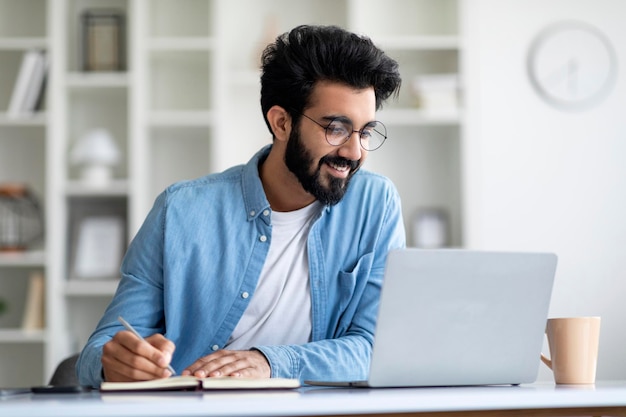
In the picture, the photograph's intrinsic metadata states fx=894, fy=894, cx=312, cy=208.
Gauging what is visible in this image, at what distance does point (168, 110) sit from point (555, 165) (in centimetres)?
171

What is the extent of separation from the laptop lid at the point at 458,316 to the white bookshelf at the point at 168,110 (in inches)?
97.7

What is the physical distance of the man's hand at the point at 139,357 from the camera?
4.31 ft

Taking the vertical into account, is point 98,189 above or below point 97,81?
below

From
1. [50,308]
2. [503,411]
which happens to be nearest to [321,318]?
[503,411]

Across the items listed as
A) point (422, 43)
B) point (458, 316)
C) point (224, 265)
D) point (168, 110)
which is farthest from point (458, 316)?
point (168, 110)

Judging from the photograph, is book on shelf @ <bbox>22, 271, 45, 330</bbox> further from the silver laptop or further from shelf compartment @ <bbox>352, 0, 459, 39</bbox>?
the silver laptop

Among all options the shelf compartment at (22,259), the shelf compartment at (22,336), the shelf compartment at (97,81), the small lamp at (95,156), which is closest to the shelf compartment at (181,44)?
the shelf compartment at (97,81)

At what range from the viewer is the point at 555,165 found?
391cm

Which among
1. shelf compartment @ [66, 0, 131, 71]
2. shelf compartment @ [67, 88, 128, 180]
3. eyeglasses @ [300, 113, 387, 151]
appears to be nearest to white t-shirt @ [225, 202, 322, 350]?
eyeglasses @ [300, 113, 387, 151]

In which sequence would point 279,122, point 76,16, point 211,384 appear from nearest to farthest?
point 211,384
point 279,122
point 76,16

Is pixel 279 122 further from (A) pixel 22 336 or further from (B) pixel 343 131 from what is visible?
(A) pixel 22 336

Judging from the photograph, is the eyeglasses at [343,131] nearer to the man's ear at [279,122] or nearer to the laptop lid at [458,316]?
the man's ear at [279,122]

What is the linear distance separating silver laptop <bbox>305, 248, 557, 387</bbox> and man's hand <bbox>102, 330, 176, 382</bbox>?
0.97ft

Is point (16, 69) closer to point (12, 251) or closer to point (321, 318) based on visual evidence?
point (12, 251)
